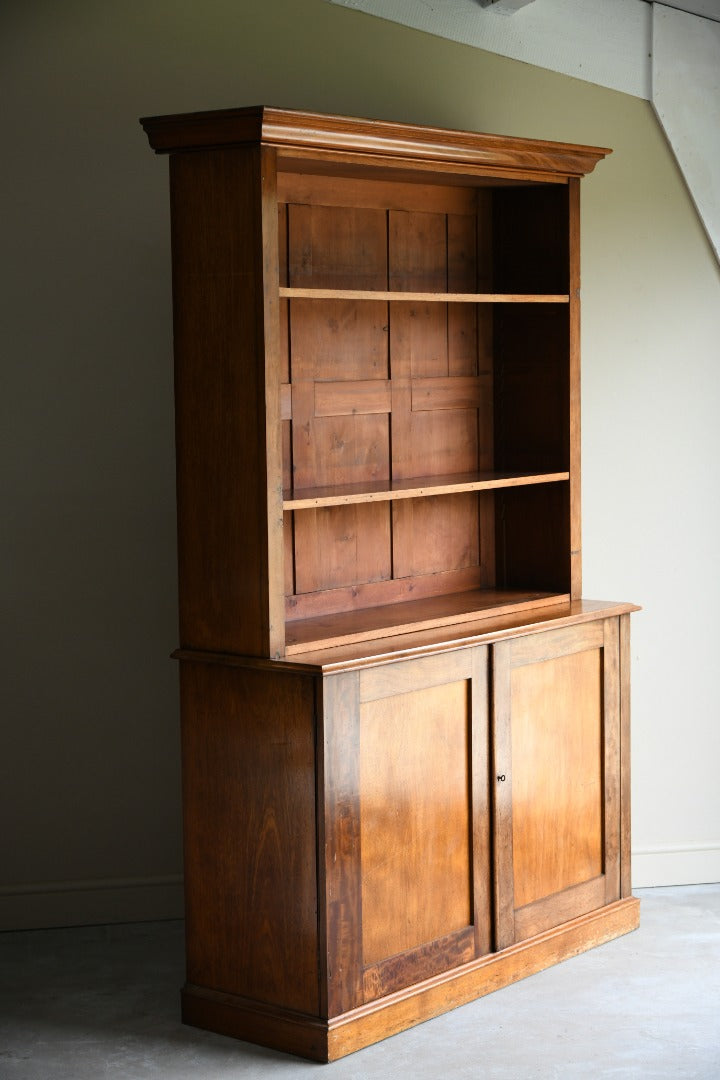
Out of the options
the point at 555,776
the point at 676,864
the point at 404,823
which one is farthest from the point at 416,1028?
the point at 676,864

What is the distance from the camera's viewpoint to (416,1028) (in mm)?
3717

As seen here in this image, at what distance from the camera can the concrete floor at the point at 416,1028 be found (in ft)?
11.4

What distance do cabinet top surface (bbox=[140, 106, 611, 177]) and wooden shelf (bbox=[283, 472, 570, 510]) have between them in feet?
2.94

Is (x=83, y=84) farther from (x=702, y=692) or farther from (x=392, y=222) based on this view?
(x=702, y=692)

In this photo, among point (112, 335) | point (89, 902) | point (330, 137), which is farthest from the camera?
point (89, 902)

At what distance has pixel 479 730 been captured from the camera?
3.94 meters

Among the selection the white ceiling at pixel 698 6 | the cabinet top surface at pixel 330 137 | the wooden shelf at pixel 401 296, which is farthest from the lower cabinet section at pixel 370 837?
the white ceiling at pixel 698 6

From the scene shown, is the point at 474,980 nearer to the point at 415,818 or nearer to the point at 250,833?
the point at 415,818

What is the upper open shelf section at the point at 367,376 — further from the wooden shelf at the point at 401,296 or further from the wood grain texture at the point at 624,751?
the wood grain texture at the point at 624,751

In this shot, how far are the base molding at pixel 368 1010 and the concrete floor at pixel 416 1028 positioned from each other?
0.10ft

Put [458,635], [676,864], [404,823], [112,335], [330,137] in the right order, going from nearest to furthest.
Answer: [330,137] → [404,823] → [458,635] → [112,335] → [676,864]

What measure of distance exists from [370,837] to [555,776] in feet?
2.65

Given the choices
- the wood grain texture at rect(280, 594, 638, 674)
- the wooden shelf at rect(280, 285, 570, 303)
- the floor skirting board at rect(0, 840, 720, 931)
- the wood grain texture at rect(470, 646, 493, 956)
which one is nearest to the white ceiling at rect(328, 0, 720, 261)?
the wooden shelf at rect(280, 285, 570, 303)

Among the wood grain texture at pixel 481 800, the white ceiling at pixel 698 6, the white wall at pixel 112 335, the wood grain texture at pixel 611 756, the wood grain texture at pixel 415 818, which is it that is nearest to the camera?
the wood grain texture at pixel 415 818
